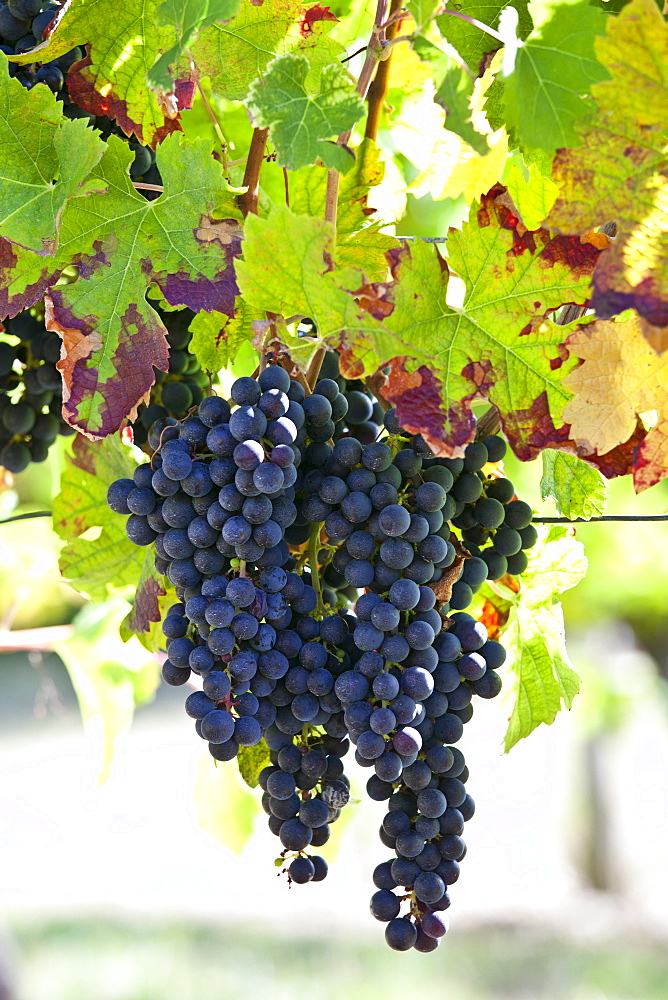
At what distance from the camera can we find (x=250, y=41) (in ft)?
1.94

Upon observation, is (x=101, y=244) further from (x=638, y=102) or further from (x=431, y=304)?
(x=638, y=102)

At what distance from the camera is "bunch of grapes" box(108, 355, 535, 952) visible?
0.55m

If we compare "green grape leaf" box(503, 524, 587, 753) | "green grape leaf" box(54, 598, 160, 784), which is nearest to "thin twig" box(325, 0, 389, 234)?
"green grape leaf" box(503, 524, 587, 753)

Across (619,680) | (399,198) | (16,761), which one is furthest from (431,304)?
(16,761)

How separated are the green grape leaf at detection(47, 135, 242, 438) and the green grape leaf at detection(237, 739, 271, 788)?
27cm

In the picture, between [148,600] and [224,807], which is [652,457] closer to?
Answer: [148,600]

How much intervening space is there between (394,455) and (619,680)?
12.8 ft

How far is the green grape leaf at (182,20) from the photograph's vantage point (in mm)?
508

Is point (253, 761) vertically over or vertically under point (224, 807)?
over

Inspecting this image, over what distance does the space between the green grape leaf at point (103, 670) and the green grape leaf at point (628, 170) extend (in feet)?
2.82

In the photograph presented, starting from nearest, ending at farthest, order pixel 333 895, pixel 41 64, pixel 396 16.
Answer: pixel 396 16 < pixel 41 64 < pixel 333 895

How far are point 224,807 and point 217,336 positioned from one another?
2.30 ft

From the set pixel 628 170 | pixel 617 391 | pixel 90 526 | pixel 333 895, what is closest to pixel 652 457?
pixel 617 391

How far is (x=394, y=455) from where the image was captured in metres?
0.60
